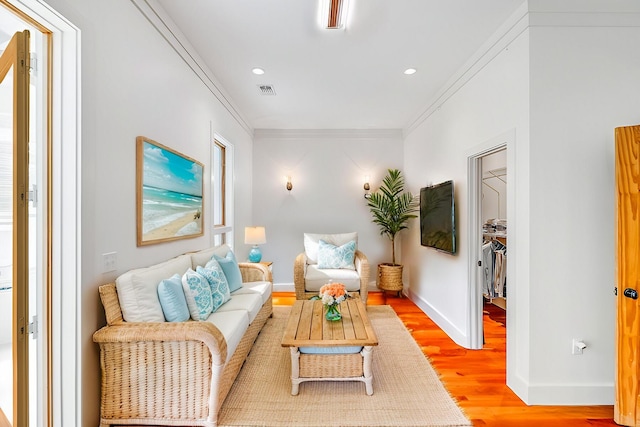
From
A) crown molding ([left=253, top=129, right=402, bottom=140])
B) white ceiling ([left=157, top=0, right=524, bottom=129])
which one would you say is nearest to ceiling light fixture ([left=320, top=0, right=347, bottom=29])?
white ceiling ([left=157, top=0, right=524, bottom=129])

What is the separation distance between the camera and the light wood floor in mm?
2020

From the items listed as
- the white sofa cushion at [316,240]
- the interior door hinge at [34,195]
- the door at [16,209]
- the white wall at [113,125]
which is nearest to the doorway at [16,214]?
the door at [16,209]

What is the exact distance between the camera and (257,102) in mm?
4105

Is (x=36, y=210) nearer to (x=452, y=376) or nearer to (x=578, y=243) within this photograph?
(x=452, y=376)

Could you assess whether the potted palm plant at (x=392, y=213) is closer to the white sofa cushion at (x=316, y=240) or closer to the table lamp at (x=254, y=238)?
the white sofa cushion at (x=316, y=240)

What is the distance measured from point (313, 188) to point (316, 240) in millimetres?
978

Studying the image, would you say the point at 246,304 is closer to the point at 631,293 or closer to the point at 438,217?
the point at 438,217

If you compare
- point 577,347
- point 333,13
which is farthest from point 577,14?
point 577,347

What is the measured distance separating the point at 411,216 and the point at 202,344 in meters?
3.57

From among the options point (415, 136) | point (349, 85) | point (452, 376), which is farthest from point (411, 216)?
point (452, 376)

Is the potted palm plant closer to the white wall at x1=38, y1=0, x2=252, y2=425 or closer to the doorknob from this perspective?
the doorknob

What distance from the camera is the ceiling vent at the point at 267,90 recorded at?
3595 millimetres

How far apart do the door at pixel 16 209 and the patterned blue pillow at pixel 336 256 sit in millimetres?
3394

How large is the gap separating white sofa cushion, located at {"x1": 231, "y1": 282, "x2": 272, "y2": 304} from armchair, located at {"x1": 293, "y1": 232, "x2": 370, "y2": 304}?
2.43 ft
